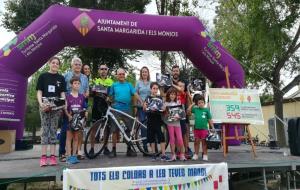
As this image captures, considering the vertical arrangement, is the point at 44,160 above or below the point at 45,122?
below

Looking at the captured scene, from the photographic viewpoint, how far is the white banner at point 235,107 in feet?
24.5

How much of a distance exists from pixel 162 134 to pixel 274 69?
8.46 metres

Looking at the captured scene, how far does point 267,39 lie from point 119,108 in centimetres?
746

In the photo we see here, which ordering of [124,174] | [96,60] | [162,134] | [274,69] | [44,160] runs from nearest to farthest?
[124,174] → [44,160] → [162,134] → [274,69] → [96,60]

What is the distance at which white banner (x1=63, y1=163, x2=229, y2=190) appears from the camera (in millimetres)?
4723

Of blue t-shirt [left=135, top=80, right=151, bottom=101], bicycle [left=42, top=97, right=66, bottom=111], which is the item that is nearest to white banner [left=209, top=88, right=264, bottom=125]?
blue t-shirt [left=135, top=80, right=151, bottom=101]

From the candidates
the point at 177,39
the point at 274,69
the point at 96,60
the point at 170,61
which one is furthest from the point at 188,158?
the point at 170,61

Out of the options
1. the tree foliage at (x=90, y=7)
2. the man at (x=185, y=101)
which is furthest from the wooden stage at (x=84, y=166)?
the tree foliage at (x=90, y=7)

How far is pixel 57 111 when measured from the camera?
5883mm

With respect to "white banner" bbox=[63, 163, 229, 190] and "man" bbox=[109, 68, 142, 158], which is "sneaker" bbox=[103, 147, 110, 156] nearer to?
"man" bbox=[109, 68, 142, 158]

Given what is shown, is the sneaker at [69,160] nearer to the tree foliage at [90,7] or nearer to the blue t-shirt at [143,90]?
the blue t-shirt at [143,90]

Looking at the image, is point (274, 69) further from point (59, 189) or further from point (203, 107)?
point (59, 189)

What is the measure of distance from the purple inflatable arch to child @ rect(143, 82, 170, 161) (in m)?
2.63

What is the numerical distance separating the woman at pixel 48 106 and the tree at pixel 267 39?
22.9 ft
